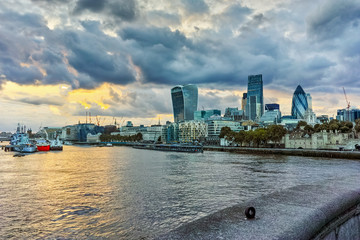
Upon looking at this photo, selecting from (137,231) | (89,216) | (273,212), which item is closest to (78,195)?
(89,216)

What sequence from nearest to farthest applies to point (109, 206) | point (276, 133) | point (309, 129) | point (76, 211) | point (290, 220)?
point (290, 220)
point (76, 211)
point (109, 206)
point (276, 133)
point (309, 129)

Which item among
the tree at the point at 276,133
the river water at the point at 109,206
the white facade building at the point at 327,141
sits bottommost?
the river water at the point at 109,206

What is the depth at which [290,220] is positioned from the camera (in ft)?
22.4

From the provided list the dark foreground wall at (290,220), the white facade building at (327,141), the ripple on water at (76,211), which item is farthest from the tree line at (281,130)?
the dark foreground wall at (290,220)

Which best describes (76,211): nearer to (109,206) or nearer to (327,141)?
(109,206)

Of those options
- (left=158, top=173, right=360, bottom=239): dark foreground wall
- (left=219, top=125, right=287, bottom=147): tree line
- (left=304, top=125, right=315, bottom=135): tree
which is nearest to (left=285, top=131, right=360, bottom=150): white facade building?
(left=219, top=125, right=287, bottom=147): tree line

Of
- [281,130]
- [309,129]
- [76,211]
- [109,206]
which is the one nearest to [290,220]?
[76,211]

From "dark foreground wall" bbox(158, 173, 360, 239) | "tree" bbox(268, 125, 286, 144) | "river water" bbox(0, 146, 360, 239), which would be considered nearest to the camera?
"dark foreground wall" bbox(158, 173, 360, 239)

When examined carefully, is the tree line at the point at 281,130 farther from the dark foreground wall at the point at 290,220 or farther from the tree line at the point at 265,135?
the dark foreground wall at the point at 290,220

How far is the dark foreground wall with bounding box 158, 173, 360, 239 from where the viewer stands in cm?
621

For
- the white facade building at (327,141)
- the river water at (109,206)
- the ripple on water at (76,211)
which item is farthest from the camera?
the white facade building at (327,141)

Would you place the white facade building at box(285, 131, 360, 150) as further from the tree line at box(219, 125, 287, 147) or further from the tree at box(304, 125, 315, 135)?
the tree at box(304, 125, 315, 135)

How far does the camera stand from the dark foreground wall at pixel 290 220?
20.4 feet

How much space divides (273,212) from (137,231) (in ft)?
34.5
